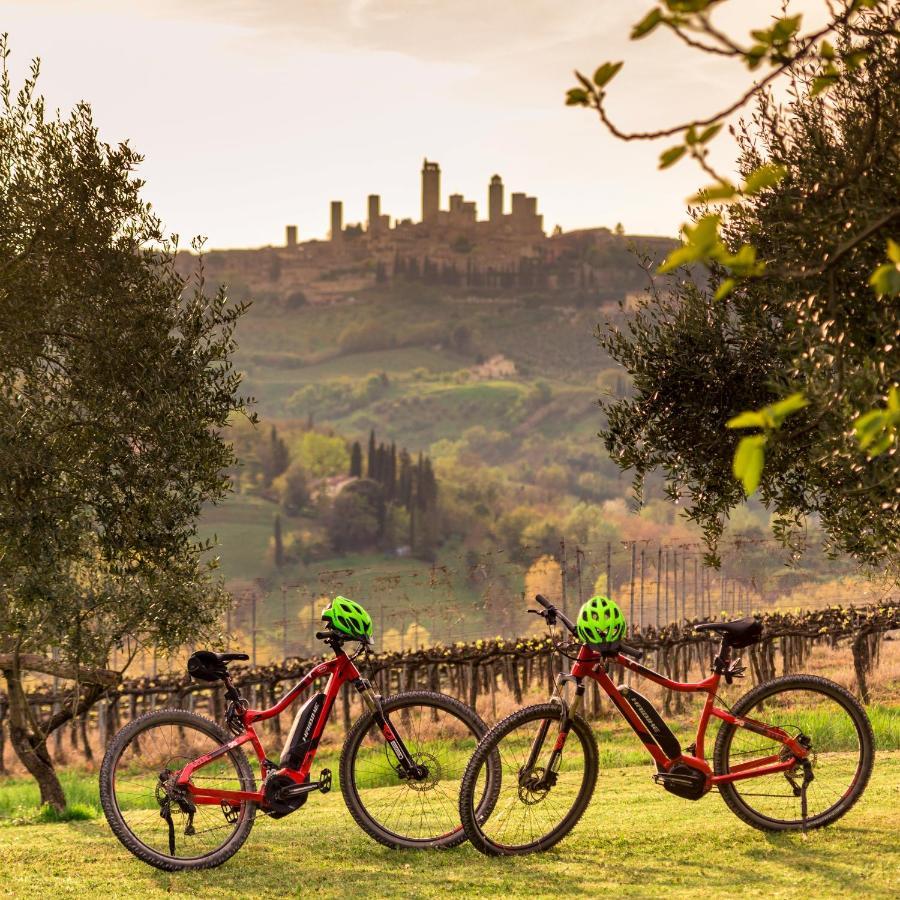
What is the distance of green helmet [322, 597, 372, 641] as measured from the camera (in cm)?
704

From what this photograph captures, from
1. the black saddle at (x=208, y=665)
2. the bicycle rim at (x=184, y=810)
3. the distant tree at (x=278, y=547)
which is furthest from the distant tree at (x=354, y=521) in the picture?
the black saddle at (x=208, y=665)

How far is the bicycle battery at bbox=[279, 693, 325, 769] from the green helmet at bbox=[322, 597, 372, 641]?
0.45 meters

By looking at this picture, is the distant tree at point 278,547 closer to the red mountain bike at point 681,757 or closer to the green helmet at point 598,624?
the red mountain bike at point 681,757

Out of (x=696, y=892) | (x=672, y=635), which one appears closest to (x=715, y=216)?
(x=696, y=892)

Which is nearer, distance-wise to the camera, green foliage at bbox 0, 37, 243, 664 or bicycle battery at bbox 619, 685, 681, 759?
bicycle battery at bbox 619, 685, 681, 759

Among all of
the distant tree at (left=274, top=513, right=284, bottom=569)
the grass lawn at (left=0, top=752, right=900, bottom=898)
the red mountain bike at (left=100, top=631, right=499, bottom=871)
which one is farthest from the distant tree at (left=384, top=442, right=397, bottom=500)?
the red mountain bike at (left=100, top=631, right=499, bottom=871)

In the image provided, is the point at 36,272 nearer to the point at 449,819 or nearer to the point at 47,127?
the point at 47,127

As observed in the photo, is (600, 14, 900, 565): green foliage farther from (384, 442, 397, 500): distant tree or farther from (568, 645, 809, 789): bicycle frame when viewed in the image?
(384, 442, 397, 500): distant tree

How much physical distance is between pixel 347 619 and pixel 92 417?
5.14m

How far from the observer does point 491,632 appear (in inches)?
2943

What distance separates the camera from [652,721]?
22.8 ft

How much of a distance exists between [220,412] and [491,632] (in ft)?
211

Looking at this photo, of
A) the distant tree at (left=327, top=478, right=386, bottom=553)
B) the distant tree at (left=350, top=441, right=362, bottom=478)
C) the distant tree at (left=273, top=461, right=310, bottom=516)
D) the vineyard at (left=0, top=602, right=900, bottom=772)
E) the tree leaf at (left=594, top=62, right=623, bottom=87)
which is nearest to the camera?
the tree leaf at (left=594, top=62, right=623, bottom=87)

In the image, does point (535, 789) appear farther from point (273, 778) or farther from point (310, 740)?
point (273, 778)
